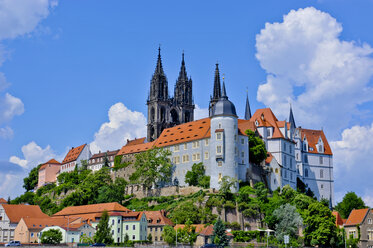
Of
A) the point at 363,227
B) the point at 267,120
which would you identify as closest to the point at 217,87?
the point at 267,120

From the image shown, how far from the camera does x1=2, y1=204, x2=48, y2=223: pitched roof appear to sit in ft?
330

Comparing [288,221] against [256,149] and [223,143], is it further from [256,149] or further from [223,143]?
[256,149]

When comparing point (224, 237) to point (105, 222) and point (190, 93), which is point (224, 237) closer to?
point (105, 222)

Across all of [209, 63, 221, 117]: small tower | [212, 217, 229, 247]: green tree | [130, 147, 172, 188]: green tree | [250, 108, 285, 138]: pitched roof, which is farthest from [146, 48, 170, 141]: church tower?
[212, 217, 229, 247]: green tree

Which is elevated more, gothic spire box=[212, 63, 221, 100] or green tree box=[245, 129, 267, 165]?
gothic spire box=[212, 63, 221, 100]

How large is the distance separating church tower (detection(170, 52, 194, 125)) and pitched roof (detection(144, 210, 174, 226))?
58.4 meters

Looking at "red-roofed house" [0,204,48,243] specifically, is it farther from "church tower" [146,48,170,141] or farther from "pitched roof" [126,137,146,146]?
"church tower" [146,48,170,141]

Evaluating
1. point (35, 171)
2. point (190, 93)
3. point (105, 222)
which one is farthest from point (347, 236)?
point (35, 171)

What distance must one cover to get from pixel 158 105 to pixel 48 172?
3591 cm

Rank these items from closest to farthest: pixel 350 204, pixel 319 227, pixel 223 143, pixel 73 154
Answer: pixel 319 227 < pixel 223 143 < pixel 350 204 < pixel 73 154

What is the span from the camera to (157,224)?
90.2 meters

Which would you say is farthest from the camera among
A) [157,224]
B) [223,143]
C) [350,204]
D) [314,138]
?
[314,138]

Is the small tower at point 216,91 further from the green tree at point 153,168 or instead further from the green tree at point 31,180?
the green tree at point 31,180

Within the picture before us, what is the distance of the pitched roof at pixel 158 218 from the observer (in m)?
90.4
